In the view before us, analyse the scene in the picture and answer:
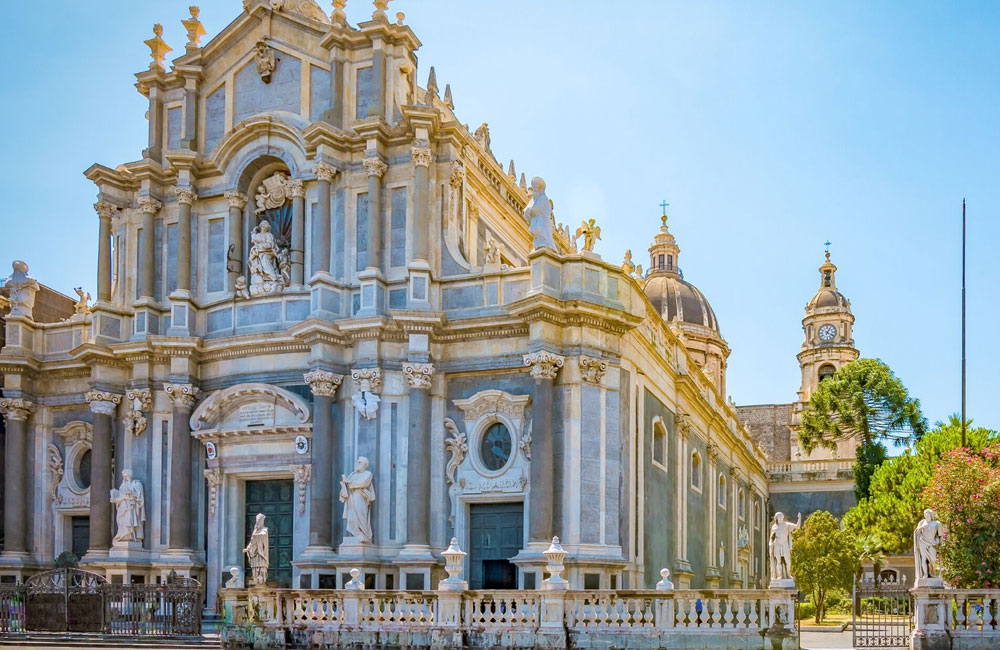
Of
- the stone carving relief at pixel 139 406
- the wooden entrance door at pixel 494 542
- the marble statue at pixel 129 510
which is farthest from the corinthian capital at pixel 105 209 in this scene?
the wooden entrance door at pixel 494 542

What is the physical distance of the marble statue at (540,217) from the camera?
2709 cm

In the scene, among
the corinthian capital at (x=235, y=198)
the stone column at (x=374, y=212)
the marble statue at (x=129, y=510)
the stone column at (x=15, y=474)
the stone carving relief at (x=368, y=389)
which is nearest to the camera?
the stone carving relief at (x=368, y=389)

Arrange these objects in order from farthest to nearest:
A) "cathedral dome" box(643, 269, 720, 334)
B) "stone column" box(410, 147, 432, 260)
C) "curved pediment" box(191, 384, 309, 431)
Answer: "cathedral dome" box(643, 269, 720, 334), "curved pediment" box(191, 384, 309, 431), "stone column" box(410, 147, 432, 260)

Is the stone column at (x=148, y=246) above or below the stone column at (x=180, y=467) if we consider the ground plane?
above

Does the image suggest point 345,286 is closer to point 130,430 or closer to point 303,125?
point 303,125

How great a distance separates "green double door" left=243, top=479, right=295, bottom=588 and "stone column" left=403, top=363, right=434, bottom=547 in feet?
12.2

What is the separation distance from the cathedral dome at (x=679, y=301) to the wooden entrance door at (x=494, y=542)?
45.3 m

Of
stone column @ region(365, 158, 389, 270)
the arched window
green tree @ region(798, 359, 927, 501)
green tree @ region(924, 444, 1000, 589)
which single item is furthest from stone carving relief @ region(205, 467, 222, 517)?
green tree @ region(798, 359, 927, 501)

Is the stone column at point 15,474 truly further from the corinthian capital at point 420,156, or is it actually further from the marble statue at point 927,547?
the marble statue at point 927,547

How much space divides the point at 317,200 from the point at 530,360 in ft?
23.6

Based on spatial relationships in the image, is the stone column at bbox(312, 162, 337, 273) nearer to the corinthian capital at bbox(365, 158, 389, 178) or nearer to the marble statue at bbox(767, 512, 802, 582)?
the corinthian capital at bbox(365, 158, 389, 178)

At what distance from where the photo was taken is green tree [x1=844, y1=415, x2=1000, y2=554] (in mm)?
42406

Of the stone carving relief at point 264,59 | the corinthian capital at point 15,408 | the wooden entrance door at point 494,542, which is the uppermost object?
the stone carving relief at point 264,59

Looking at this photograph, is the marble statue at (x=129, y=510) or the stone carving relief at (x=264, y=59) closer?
the marble statue at (x=129, y=510)
